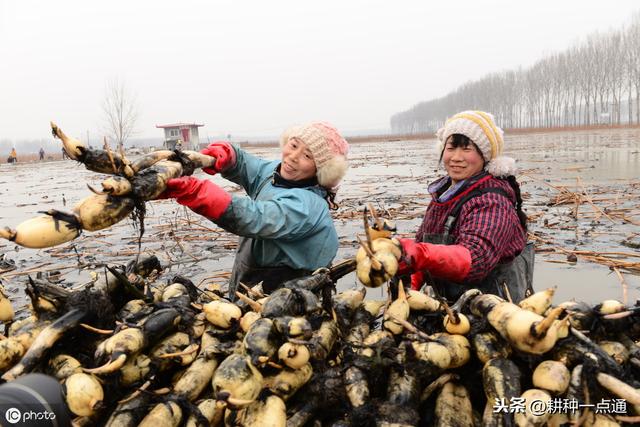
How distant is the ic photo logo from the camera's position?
115cm

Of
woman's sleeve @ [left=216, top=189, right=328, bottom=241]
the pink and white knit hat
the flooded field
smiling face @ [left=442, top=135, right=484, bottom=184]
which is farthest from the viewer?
the flooded field

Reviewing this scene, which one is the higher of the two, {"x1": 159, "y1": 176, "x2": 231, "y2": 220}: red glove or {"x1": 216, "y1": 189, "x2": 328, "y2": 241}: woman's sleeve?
{"x1": 159, "y1": 176, "x2": 231, "y2": 220}: red glove

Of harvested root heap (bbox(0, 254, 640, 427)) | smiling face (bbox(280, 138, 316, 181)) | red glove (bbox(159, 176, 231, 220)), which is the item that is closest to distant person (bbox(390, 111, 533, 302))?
harvested root heap (bbox(0, 254, 640, 427))

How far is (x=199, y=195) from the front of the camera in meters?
1.99

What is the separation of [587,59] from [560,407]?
260ft

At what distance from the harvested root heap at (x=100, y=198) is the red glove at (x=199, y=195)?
6 cm

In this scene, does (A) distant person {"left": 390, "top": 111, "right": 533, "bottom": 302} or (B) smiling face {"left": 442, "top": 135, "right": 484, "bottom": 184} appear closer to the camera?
(A) distant person {"left": 390, "top": 111, "right": 533, "bottom": 302}

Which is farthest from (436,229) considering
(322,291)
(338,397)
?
(338,397)

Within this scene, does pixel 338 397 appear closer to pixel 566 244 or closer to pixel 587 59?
pixel 566 244

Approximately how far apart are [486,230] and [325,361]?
1.13m

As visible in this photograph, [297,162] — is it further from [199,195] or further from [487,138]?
[487,138]

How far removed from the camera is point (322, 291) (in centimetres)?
186

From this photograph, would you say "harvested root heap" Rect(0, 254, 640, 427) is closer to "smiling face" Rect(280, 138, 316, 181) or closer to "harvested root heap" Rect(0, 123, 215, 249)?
"harvested root heap" Rect(0, 123, 215, 249)

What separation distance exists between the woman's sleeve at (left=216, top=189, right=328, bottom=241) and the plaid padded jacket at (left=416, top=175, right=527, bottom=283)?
0.78 meters
